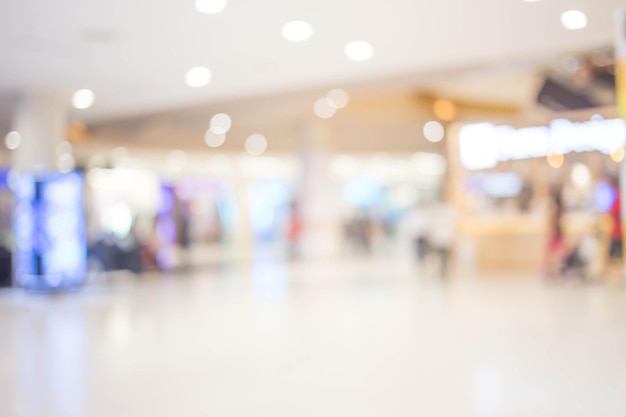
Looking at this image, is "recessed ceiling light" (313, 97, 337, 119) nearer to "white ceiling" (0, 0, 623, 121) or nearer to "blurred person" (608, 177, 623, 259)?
"white ceiling" (0, 0, 623, 121)

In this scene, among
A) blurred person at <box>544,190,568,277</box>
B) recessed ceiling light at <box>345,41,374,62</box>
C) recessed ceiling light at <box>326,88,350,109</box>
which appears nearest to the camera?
recessed ceiling light at <box>345,41,374,62</box>

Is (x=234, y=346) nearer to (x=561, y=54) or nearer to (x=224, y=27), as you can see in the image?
(x=224, y=27)

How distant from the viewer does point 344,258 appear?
20062mm

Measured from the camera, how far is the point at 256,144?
2422 cm

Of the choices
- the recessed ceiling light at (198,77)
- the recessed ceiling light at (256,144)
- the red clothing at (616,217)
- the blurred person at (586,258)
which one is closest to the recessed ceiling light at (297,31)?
the recessed ceiling light at (198,77)

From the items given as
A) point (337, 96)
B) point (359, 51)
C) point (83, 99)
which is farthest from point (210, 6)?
point (337, 96)

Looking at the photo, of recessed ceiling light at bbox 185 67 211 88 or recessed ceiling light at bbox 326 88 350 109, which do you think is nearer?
recessed ceiling light at bbox 185 67 211 88

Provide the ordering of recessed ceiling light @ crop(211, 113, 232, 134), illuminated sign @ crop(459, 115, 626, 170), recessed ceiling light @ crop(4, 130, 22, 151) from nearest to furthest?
1. illuminated sign @ crop(459, 115, 626, 170)
2. recessed ceiling light @ crop(4, 130, 22, 151)
3. recessed ceiling light @ crop(211, 113, 232, 134)

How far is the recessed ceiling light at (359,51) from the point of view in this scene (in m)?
8.51

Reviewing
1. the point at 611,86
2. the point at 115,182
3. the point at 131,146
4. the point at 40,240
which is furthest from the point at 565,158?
the point at 115,182

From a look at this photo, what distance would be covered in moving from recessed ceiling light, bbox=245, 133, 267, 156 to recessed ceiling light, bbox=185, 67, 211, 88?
1080 cm

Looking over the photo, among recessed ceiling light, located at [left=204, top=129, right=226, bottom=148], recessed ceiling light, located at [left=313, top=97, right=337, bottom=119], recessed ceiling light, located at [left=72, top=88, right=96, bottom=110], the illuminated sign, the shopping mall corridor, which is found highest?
recessed ceiling light, located at [left=313, top=97, right=337, bottom=119]

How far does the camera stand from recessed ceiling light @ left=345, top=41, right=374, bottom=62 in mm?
8508

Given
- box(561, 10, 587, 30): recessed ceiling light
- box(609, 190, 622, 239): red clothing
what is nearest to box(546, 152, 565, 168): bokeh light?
box(609, 190, 622, 239): red clothing
